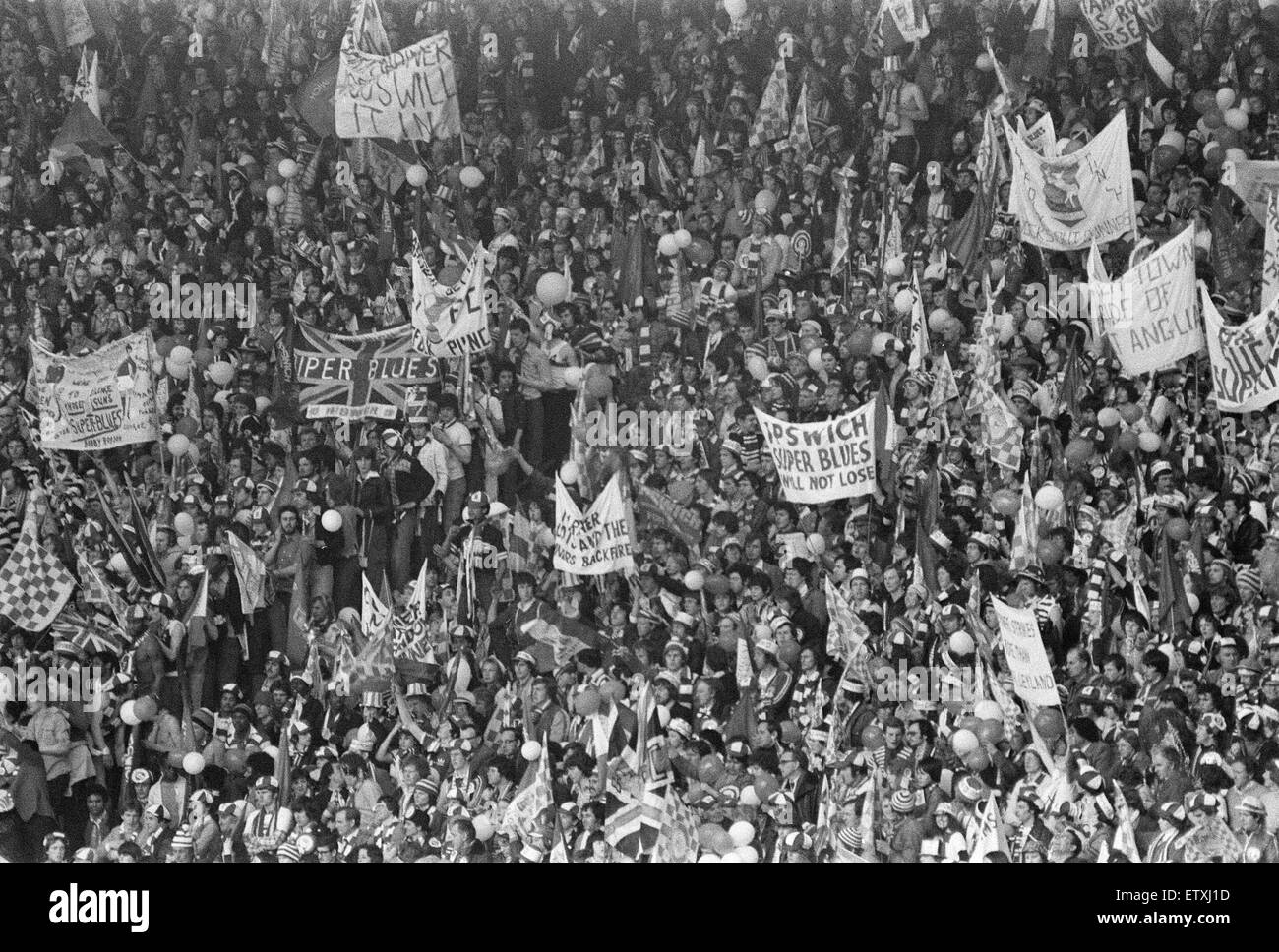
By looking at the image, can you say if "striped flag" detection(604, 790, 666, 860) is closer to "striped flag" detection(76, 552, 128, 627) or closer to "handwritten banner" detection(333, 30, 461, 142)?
"striped flag" detection(76, 552, 128, 627)

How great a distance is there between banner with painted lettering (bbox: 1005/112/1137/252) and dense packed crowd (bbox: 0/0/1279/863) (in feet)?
0.49

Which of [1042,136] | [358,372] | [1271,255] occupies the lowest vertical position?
[358,372]

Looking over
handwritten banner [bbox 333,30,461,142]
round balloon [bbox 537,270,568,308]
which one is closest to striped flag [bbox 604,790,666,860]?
round balloon [bbox 537,270,568,308]

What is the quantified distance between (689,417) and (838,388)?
971 mm

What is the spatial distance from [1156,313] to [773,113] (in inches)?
125

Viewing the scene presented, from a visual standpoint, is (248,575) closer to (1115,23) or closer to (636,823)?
(636,823)

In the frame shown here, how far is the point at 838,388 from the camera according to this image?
1683 cm

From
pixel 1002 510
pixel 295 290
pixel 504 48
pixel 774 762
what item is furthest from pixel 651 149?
pixel 774 762

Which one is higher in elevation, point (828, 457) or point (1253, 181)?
point (1253, 181)

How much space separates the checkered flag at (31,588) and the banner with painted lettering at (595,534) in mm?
3050

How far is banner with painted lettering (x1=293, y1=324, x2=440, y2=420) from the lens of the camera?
17.6 metres

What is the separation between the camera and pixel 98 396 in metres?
17.7

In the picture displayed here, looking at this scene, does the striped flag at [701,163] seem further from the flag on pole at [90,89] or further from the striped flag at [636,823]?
the striped flag at [636,823]

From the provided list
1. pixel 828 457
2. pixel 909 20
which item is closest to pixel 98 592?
pixel 828 457
